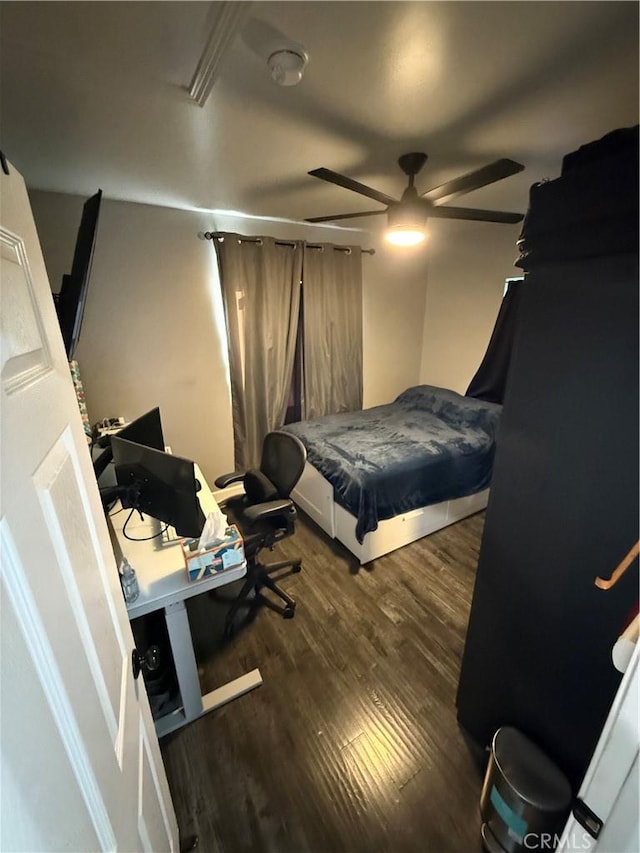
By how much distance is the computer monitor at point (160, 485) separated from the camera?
1.33m

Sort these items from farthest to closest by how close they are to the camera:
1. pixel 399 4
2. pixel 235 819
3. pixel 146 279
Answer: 1. pixel 146 279
2. pixel 235 819
3. pixel 399 4

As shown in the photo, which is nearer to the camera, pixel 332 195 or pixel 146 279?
pixel 332 195

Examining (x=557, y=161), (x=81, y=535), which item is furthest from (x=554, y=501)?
(x=557, y=161)

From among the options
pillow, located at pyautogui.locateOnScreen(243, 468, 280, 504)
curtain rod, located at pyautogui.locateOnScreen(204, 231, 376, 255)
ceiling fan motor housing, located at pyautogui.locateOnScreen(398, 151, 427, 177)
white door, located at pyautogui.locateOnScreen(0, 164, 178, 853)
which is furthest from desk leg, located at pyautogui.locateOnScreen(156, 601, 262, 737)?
curtain rod, located at pyautogui.locateOnScreen(204, 231, 376, 255)

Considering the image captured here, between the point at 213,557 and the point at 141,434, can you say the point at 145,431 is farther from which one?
the point at 213,557

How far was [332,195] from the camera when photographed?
7.53 ft

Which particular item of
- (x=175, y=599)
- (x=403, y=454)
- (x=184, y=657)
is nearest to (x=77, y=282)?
(x=175, y=599)

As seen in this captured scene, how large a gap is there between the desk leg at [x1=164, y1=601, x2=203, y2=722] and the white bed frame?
4.07 ft

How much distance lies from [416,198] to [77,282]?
1.70 metres

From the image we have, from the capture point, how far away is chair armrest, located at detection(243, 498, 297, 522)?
70.7 inches

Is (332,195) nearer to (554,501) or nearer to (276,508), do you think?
(276,508)

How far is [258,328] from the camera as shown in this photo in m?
3.03

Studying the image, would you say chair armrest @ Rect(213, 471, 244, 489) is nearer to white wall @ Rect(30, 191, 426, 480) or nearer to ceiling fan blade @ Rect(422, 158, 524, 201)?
white wall @ Rect(30, 191, 426, 480)

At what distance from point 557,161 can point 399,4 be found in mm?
1397
